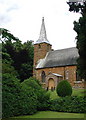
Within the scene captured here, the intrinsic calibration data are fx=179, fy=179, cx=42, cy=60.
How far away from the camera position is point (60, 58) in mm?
33656

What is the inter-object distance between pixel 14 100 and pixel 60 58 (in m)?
23.3

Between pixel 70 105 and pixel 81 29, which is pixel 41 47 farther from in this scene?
pixel 70 105

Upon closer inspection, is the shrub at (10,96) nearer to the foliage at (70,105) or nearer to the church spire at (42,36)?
the foliage at (70,105)

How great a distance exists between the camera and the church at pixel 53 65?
31.1m

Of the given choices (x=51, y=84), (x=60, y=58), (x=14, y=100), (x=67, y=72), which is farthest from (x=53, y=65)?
(x=14, y=100)

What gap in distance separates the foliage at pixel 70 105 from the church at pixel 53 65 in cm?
1594

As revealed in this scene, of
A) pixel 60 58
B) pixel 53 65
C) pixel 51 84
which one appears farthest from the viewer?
pixel 60 58

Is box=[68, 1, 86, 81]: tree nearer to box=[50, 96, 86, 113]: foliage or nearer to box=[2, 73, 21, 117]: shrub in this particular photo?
box=[50, 96, 86, 113]: foliage

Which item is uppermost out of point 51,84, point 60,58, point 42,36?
point 42,36

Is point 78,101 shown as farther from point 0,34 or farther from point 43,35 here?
point 43,35

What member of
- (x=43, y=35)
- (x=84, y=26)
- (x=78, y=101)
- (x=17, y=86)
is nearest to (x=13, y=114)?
(x=17, y=86)

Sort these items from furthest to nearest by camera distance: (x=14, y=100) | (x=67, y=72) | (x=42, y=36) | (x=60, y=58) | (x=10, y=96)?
(x=42, y=36)
(x=60, y=58)
(x=67, y=72)
(x=14, y=100)
(x=10, y=96)

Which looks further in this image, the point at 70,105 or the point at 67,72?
the point at 67,72

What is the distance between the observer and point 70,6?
601 inches
